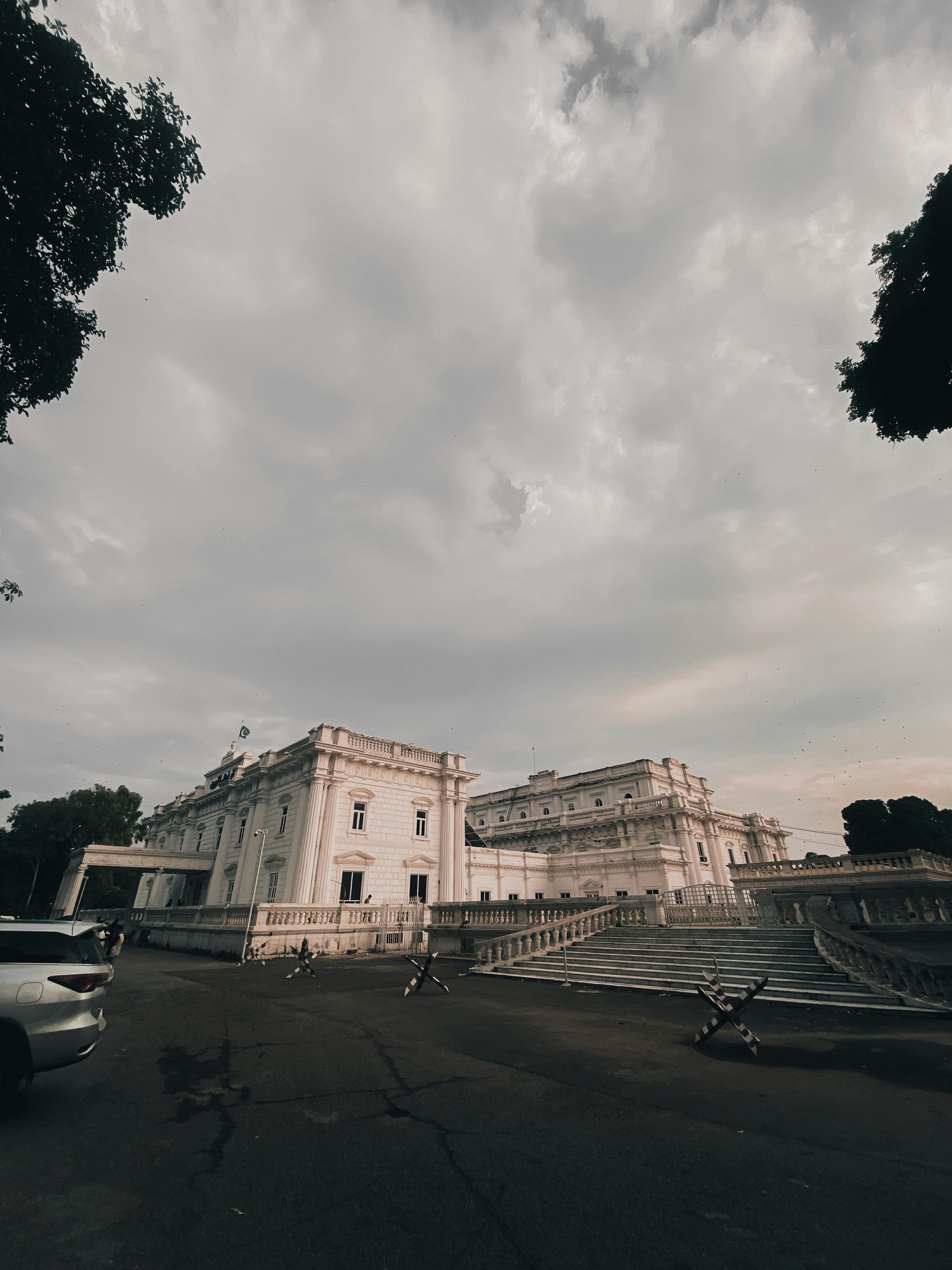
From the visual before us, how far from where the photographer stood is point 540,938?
18047 millimetres

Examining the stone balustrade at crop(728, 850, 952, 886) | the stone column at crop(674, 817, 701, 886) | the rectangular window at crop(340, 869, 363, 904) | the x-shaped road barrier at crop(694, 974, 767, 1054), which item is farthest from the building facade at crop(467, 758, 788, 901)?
the x-shaped road barrier at crop(694, 974, 767, 1054)

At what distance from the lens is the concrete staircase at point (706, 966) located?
1145 centimetres

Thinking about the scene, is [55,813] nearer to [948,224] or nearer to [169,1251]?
[169,1251]

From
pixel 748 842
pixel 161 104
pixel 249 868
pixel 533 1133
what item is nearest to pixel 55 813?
pixel 249 868

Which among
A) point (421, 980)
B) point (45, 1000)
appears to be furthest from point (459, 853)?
point (45, 1000)

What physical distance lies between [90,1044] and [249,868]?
1273 inches

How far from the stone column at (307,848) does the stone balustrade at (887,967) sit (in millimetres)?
24262

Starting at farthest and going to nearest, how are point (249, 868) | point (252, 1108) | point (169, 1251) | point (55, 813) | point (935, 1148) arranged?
point (55, 813), point (249, 868), point (252, 1108), point (935, 1148), point (169, 1251)

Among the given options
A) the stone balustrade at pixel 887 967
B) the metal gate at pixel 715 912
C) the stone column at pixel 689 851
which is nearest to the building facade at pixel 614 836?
the stone column at pixel 689 851

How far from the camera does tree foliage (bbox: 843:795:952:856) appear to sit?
61438mm

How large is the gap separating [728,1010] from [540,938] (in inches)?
456

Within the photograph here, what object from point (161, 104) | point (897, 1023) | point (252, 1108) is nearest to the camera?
point (252, 1108)

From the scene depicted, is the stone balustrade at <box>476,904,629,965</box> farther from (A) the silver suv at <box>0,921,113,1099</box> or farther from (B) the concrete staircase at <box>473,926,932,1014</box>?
(A) the silver suv at <box>0,921,113,1099</box>

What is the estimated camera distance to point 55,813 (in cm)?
6075
